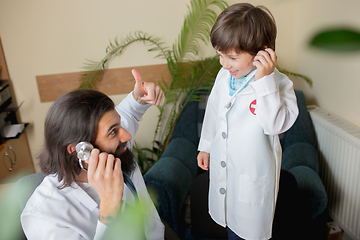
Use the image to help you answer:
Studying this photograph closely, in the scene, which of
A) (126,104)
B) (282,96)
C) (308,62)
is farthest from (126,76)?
(282,96)

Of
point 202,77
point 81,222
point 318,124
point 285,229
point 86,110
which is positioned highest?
point 86,110

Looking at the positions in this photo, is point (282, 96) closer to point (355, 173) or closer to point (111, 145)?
point (111, 145)

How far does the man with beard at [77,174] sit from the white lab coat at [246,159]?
0.47 meters

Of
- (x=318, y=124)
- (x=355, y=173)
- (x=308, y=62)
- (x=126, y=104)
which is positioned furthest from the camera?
(x=308, y=62)

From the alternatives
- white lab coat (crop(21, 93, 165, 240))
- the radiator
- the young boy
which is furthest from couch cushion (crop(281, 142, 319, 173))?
white lab coat (crop(21, 93, 165, 240))

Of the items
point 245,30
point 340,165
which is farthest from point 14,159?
point 340,165

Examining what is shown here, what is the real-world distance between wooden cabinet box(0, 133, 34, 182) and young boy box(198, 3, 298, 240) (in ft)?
5.15

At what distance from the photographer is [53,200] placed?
3.09ft

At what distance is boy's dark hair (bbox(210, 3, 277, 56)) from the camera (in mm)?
1021

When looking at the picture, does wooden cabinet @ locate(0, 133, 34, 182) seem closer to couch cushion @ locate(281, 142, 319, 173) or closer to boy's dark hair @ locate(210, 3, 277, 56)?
boy's dark hair @ locate(210, 3, 277, 56)

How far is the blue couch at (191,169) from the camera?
1702mm

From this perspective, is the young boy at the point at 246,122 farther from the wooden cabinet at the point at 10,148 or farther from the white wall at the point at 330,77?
the wooden cabinet at the point at 10,148

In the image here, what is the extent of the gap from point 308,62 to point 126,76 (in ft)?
5.03

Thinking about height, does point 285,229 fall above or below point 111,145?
below
